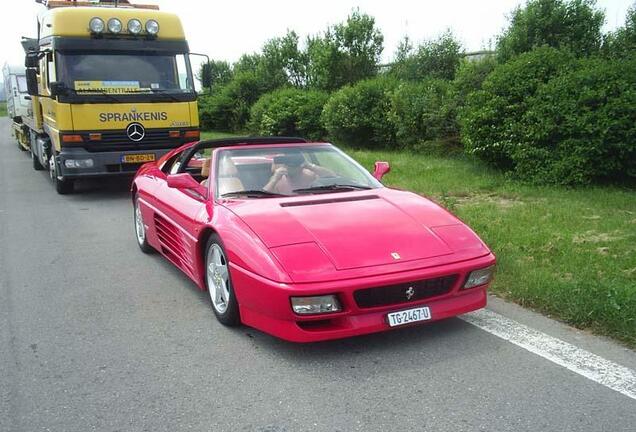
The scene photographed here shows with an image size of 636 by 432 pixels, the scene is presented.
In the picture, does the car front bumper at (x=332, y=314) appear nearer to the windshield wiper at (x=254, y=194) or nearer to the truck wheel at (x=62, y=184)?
A: the windshield wiper at (x=254, y=194)

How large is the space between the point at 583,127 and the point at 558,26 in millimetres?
5529

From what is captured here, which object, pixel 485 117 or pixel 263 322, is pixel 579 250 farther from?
pixel 485 117

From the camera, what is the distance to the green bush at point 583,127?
8.02 m

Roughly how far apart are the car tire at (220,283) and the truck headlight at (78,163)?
22.4 ft

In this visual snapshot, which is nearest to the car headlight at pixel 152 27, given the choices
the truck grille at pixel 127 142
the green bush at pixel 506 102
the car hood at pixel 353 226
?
the truck grille at pixel 127 142

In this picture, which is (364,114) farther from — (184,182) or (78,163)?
(184,182)

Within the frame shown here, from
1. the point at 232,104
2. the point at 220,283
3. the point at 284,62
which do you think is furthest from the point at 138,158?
the point at 232,104

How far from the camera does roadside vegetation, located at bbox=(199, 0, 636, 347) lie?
17.0 ft

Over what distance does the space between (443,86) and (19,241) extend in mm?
9376

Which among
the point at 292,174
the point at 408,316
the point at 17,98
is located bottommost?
the point at 408,316

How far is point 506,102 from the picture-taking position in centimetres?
937

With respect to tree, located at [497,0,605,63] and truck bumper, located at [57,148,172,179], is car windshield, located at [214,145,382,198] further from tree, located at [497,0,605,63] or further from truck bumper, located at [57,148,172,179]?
tree, located at [497,0,605,63]

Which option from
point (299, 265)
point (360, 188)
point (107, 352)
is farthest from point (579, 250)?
point (107, 352)

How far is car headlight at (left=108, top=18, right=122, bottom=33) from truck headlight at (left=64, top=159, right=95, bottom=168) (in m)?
2.32
